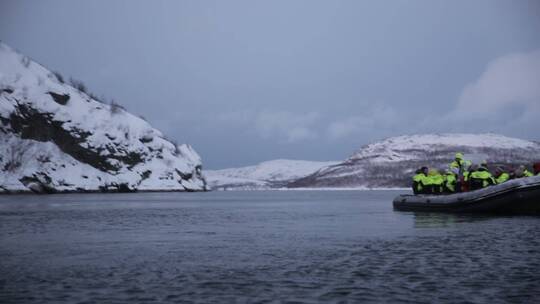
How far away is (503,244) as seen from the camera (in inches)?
798

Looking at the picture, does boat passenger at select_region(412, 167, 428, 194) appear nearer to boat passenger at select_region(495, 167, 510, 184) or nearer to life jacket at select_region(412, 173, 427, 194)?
life jacket at select_region(412, 173, 427, 194)

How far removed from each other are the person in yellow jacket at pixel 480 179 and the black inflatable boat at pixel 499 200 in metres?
0.78

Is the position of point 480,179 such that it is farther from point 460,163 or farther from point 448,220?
point 448,220

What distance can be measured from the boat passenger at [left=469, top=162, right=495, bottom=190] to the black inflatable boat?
30.5 inches

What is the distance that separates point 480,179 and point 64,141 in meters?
109

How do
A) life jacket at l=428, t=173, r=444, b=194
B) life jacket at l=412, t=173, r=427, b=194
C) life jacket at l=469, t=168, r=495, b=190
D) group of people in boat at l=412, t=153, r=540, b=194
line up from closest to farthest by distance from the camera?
1. life jacket at l=469, t=168, r=495, b=190
2. group of people in boat at l=412, t=153, r=540, b=194
3. life jacket at l=428, t=173, r=444, b=194
4. life jacket at l=412, t=173, r=427, b=194

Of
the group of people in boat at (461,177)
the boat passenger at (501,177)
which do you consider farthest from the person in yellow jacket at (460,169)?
the boat passenger at (501,177)

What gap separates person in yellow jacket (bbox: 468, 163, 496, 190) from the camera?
114ft

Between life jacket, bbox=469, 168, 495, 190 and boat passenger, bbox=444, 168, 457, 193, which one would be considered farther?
boat passenger, bbox=444, 168, 457, 193

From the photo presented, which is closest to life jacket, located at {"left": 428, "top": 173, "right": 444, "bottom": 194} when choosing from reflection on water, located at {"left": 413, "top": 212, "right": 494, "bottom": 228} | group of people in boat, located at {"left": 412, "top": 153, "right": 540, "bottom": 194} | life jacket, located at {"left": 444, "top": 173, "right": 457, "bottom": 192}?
group of people in boat, located at {"left": 412, "top": 153, "right": 540, "bottom": 194}

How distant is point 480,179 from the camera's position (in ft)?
115

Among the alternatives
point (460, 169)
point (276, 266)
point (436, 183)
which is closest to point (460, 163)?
point (460, 169)

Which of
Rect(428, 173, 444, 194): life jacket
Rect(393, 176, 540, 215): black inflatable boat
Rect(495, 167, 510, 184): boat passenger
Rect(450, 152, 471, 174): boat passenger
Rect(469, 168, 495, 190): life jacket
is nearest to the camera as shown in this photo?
Rect(393, 176, 540, 215): black inflatable boat

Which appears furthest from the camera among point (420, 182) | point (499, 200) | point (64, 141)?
point (64, 141)
